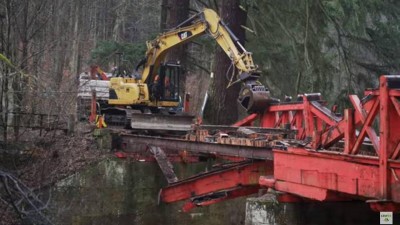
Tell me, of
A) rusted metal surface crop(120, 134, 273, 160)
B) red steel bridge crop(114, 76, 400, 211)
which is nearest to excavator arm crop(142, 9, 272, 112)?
red steel bridge crop(114, 76, 400, 211)

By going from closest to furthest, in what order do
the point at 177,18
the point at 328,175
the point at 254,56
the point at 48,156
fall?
1. the point at 328,175
2. the point at 48,156
3. the point at 254,56
4. the point at 177,18

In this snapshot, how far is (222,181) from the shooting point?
1073 centimetres

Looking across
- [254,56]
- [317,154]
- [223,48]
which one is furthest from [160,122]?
[317,154]

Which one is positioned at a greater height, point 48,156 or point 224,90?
point 224,90

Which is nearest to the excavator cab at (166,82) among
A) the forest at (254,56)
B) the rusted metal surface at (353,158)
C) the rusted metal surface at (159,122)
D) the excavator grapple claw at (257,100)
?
the forest at (254,56)

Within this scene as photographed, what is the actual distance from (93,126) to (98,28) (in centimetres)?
2130

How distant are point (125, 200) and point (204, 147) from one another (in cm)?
501

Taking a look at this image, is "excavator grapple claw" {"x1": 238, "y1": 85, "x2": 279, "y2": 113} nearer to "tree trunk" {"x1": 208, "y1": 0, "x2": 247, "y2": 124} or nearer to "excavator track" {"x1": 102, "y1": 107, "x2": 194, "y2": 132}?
"excavator track" {"x1": 102, "y1": 107, "x2": 194, "y2": 132}

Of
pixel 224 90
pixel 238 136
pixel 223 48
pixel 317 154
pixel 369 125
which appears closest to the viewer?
pixel 369 125

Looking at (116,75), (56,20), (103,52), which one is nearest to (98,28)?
(56,20)

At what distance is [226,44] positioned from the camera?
46.3 feet

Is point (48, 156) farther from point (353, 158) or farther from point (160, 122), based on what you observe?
point (353, 158)

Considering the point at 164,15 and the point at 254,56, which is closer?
the point at 254,56

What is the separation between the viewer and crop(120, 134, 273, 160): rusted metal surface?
30.5 feet
